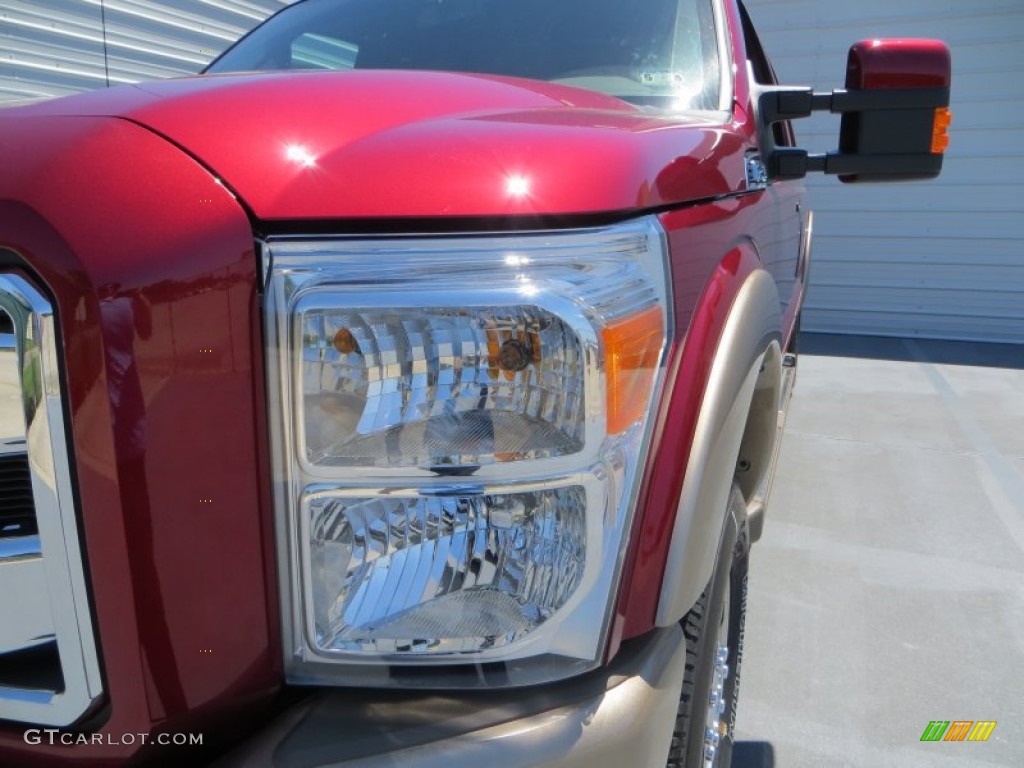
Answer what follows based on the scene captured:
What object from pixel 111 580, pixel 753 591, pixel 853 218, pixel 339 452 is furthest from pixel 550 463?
pixel 853 218

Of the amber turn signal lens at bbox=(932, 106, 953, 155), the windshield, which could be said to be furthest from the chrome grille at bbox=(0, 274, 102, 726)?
the amber turn signal lens at bbox=(932, 106, 953, 155)

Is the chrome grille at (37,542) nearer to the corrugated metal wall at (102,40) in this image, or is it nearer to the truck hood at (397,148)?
the truck hood at (397,148)

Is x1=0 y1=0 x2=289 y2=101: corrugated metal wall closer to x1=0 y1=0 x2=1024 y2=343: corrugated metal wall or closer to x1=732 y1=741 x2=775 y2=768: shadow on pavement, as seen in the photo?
x1=732 y1=741 x2=775 y2=768: shadow on pavement

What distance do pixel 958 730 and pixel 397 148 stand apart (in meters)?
2.10

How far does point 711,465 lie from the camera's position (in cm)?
113

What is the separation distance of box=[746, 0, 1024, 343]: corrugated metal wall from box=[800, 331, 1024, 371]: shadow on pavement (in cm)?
21

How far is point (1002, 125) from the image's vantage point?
768cm

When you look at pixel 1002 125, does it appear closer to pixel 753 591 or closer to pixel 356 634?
pixel 753 591

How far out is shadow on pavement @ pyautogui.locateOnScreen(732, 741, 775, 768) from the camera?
83.9 inches

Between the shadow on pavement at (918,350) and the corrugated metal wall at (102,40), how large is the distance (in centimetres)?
539

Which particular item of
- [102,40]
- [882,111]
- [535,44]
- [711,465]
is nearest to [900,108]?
[882,111]

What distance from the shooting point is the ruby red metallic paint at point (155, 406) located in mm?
868

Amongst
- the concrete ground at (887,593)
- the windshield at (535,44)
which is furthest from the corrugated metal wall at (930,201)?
the windshield at (535,44)

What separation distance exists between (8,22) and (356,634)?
5.03 metres
